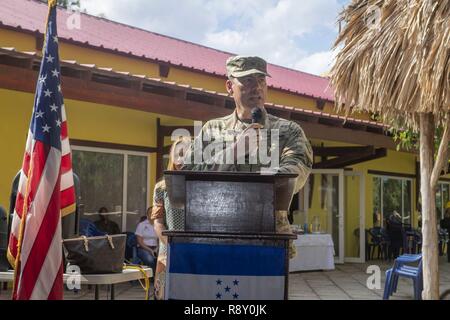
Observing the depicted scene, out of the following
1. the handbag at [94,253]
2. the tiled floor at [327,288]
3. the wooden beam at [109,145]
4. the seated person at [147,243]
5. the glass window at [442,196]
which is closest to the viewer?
the handbag at [94,253]

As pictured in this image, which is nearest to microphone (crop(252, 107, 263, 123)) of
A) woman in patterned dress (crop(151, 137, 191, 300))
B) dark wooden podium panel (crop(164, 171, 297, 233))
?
dark wooden podium panel (crop(164, 171, 297, 233))

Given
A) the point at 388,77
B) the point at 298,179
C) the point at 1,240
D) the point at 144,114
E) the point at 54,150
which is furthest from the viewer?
the point at 144,114

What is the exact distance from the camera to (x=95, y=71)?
7578 mm

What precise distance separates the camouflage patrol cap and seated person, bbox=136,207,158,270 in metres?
6.70

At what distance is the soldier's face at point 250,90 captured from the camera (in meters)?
2.61

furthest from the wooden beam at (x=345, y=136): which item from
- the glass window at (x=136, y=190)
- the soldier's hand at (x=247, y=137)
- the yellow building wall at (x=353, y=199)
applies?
the soldier's hand at (x=247, y=137)

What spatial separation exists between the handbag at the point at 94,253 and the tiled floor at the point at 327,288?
9.55 feet

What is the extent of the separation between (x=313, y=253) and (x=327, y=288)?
2.32m

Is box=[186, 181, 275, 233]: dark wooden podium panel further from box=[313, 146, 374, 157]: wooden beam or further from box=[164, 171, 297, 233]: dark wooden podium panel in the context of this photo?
box=[313, 146, 374, 157]: wooden beam

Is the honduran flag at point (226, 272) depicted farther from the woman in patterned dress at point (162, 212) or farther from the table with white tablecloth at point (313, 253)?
the table with white tablecloth at point (313, 253)

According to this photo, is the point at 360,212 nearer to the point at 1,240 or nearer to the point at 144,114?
the point at 144,114

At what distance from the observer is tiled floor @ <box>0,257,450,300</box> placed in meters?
8.02

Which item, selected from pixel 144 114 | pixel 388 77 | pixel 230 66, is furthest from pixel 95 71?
pixel 230 66
